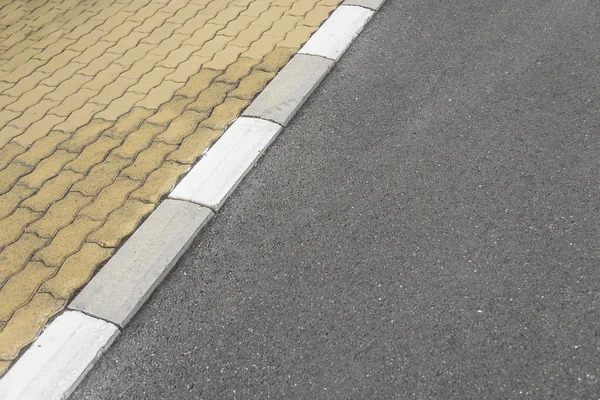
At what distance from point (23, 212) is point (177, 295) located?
4.65ft

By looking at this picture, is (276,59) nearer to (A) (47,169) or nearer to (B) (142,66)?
(B) (142,66)

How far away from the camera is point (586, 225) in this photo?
123 inches

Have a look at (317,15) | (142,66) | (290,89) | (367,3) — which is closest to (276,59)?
(290,89)

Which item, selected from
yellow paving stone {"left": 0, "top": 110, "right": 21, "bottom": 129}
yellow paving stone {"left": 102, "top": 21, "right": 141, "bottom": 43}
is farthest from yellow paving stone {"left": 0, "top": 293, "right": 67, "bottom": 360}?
yellow paving stone {"left": 102, "top": 21, "right": 141, "bottom": 43}

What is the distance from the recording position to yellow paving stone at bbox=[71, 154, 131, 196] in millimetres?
3928

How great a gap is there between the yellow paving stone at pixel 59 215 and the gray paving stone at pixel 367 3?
2.82 m

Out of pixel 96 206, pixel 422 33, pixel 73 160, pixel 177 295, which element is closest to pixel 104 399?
pixel 177 295

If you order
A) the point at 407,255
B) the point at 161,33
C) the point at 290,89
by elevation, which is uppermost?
the point at 161,33

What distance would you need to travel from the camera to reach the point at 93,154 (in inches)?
166

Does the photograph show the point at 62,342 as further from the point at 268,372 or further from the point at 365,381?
Result: the point at 365,381

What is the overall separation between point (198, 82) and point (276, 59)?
648 millimetres

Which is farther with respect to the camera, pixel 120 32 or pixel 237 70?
pixel 120 32

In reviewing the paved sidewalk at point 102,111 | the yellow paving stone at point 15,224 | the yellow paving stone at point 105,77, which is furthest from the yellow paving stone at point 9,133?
the yellow paving stone at point 15,224

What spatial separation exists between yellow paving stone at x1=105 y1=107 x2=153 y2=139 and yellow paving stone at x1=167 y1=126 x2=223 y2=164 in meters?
0.51
